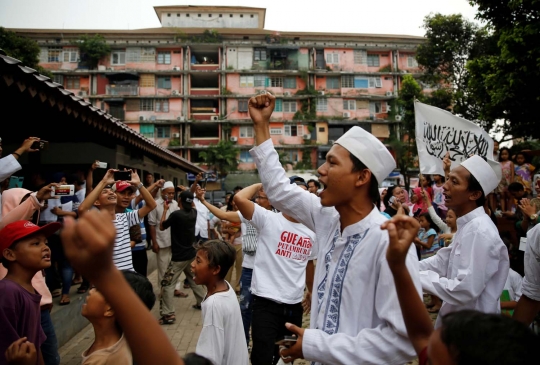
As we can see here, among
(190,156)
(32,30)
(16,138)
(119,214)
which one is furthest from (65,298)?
(32,30)

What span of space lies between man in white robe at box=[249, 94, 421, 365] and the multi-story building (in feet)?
130

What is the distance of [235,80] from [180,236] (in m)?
37.7

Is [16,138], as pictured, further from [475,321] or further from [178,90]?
[178,90]

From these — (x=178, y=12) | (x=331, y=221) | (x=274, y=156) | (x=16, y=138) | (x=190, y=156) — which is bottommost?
(x=331, y=221)

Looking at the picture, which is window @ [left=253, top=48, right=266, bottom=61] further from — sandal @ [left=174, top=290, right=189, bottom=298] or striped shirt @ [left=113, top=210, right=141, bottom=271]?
striped shirt @ [left=113, top=210, right=141, bottom=271]

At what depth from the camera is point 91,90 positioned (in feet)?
137

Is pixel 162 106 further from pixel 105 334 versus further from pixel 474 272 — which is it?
pixel 474 272

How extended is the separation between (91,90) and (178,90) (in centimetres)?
824

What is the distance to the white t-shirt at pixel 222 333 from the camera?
2.63 meters

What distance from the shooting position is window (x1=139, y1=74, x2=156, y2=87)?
42125 mm

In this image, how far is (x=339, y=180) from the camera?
1.97m

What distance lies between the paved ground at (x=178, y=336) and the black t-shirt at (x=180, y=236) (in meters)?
0.94

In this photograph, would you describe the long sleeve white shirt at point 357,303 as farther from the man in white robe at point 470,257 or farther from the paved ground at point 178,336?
the paved ground at point 178,336

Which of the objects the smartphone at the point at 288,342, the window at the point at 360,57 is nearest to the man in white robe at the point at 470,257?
the smartphone at the point at 288,342
